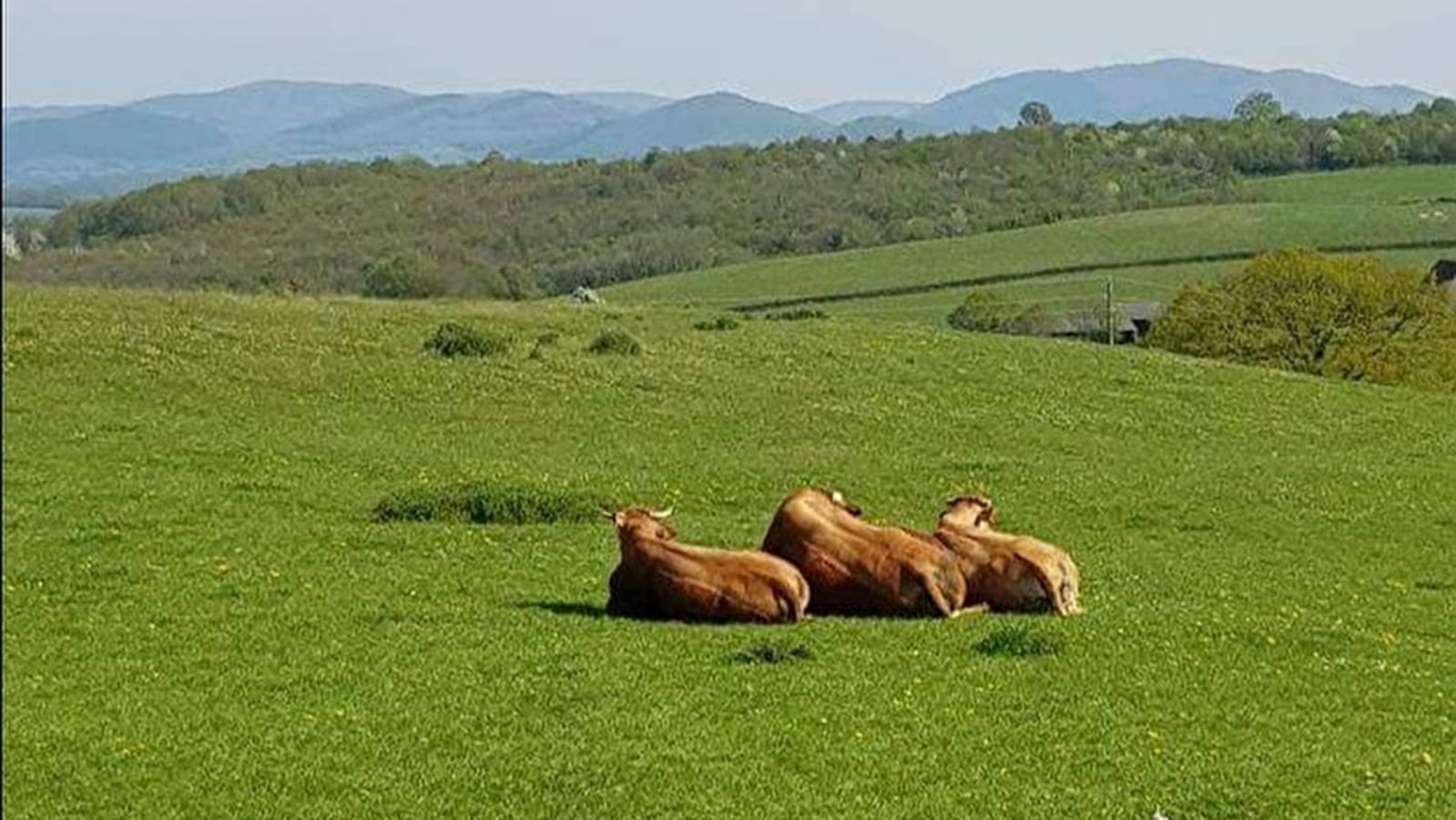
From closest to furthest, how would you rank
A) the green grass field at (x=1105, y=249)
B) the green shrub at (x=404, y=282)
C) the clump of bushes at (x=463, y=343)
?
1. the clump of bushes at (x=463, y=343)
2. the green shrub at (x=404, y=282)
3. the green grass field at (x=1105, y=249)

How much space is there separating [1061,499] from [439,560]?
410 inches

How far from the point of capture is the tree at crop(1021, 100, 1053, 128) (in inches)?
6599

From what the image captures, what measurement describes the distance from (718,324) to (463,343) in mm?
9154

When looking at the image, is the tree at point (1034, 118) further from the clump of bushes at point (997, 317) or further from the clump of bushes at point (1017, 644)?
the clump of bushes at point (1017, 644)

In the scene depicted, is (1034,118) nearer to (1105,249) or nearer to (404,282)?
(1105,249)

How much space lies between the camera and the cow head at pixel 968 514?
56.6 feet

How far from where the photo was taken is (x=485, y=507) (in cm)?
2209

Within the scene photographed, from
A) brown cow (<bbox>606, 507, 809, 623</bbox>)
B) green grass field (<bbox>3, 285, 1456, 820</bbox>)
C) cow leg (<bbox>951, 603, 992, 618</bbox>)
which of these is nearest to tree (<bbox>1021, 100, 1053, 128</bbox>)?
green grass field (<bbox>3, 285, 1456, 820</bbox>)

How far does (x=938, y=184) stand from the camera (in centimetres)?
14638

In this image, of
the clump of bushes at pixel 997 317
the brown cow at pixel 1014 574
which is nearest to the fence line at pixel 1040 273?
the clump of bushes at pixel 997 317

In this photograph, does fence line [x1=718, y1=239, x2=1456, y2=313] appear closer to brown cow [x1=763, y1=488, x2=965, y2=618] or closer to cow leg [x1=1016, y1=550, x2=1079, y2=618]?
cow leg [x1=1016, y1=550, x2=1079, y2=618]

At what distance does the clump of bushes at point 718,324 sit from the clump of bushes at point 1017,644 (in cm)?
2988

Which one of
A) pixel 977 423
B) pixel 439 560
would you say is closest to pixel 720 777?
pixel 439 560

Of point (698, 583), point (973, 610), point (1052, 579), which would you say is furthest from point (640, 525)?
point (1052, 579)
